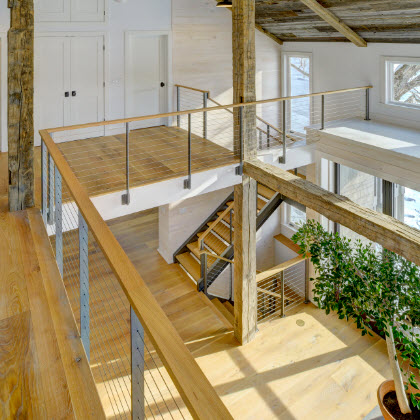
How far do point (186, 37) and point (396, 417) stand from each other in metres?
5.93

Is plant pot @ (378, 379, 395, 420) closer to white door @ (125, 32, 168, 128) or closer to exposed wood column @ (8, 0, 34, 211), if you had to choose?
exposed wood column @ (8, 0, 34, 211)

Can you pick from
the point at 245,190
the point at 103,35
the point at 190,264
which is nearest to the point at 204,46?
the point at 103,35

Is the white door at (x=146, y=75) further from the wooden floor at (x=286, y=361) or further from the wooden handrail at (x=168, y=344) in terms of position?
the wooden handrail at (x=168, y=344)

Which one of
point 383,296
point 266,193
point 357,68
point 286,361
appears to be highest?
point 357,68

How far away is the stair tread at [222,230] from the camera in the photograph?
702 centimetres

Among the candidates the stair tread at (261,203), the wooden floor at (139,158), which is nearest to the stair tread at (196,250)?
the stair tread at (261,203)

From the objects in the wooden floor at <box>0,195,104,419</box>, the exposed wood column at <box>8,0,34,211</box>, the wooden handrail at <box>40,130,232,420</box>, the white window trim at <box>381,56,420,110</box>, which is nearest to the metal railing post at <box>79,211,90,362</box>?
the wooden floor at <box>0,195,104,419</box>

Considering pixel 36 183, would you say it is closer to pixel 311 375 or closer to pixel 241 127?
pixel 241 127

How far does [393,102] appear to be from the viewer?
236 inches

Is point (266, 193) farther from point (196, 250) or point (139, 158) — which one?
point (139, 158)

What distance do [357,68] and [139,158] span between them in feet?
12.2

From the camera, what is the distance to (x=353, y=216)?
3.43m

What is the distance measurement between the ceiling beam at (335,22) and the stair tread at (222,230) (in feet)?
11.5

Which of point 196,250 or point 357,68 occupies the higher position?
point 357,68
